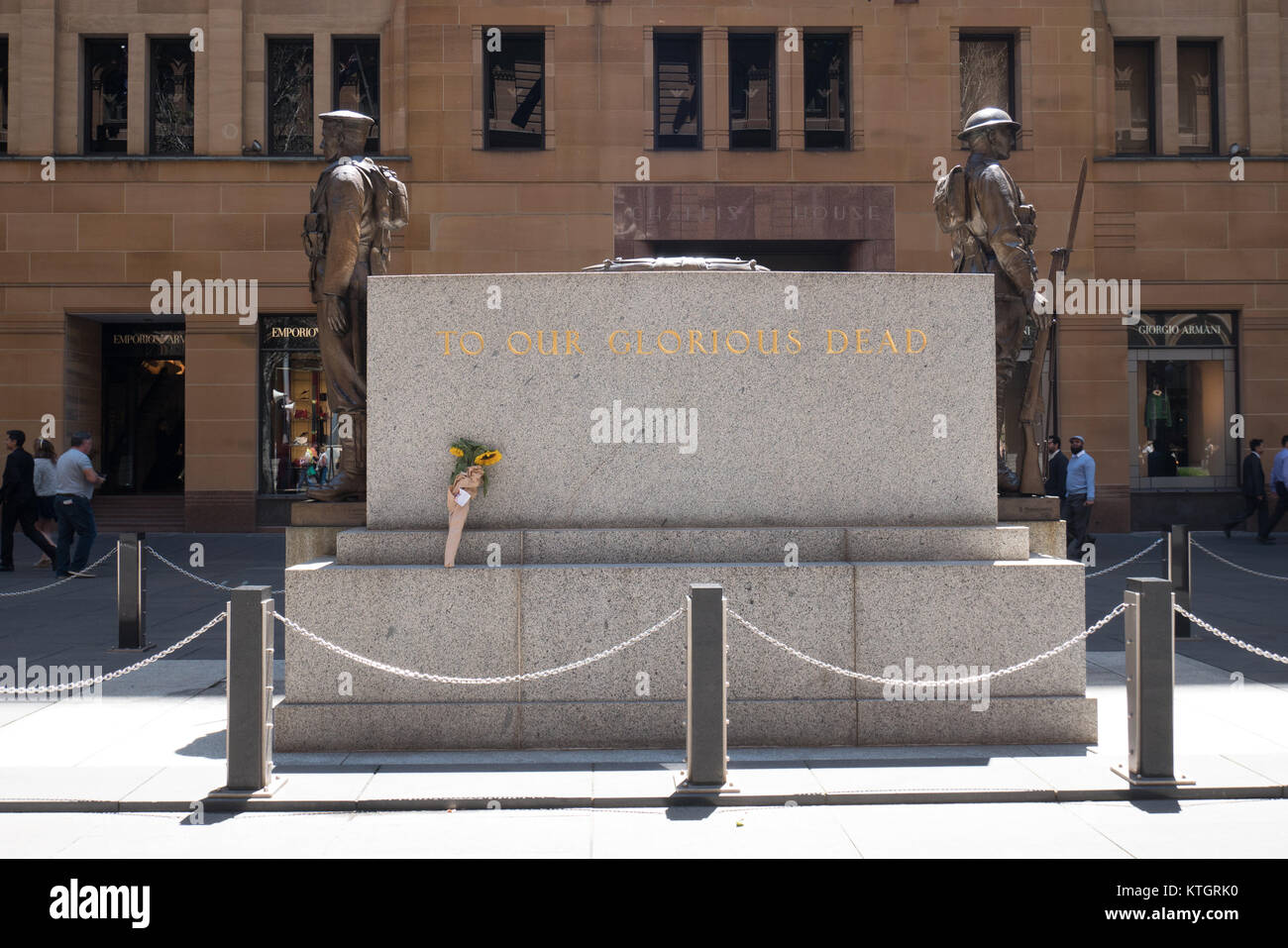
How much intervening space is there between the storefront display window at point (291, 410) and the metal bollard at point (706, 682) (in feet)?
61.3

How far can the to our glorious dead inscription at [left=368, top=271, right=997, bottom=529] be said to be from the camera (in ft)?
25.7

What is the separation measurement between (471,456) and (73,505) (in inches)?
471

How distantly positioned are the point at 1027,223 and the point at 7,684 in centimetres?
975

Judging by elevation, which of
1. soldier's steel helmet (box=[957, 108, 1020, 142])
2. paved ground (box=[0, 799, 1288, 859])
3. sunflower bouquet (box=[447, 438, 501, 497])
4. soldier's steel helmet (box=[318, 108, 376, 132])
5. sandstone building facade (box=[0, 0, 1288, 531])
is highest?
sandstone building facade (box=[0, 0, 1288, 531])

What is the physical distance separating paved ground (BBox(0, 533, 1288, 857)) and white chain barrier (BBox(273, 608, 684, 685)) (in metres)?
0.53

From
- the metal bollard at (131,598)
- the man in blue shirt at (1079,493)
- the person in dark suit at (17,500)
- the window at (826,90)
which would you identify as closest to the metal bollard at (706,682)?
the metal bollard at (131,598)

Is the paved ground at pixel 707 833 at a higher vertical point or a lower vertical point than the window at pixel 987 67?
lower

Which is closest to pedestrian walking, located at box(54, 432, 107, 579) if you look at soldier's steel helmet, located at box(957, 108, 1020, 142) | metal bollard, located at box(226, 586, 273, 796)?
metal bollard, located at box(226, 586, 273, 796)

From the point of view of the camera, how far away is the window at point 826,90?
2377 cm

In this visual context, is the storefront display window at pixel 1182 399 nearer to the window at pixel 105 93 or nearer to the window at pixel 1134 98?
the window at pixel 1134 98

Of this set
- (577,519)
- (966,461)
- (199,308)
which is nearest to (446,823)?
(577,519)

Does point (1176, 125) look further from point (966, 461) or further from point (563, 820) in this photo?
point (563, 820)

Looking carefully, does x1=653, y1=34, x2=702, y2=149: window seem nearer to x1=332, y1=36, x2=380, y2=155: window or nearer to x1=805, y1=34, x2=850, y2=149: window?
x1=805, y1=34, x2=850, y2=149: window

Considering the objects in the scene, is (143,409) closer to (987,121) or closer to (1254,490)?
(987,121)
